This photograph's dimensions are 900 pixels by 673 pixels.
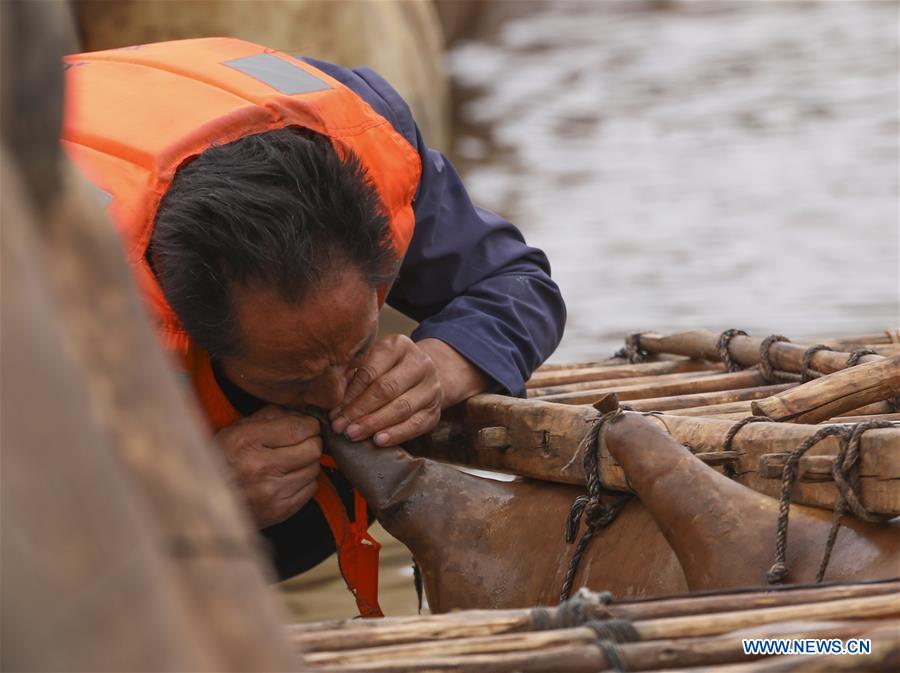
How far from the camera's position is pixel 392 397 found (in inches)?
76.6

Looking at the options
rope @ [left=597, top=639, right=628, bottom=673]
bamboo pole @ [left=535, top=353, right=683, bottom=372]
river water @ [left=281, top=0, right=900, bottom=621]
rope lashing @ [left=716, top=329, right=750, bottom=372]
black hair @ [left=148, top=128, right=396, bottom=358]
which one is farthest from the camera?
river water @ [left=281, top=0, right=900, bottom=621]

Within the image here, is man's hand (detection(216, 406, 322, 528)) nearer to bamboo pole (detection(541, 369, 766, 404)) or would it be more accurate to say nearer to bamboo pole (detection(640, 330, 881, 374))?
bamboo pole (detection(541, 369, 766, 404))

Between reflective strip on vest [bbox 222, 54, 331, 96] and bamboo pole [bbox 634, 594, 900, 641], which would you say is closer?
bamboo pole [bbox 634, 594, 900, 641]

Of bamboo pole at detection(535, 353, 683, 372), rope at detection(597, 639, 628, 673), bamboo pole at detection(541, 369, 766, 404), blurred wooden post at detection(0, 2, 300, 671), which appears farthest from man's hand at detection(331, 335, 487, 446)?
blurred wooden post at detection(0, 2, 300, 671)

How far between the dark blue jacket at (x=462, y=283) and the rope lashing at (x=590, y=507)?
349 millimetres

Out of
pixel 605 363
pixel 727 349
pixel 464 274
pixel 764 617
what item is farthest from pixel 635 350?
pixel 764 617

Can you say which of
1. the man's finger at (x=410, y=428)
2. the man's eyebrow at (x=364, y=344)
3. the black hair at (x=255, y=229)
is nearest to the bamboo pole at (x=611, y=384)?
the man's finger at (x=410, y=428)

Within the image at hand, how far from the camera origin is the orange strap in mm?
2123

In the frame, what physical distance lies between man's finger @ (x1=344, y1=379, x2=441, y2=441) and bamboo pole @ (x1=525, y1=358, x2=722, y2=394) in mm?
543

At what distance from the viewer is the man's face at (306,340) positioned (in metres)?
1.78

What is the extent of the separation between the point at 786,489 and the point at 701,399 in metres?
0.62

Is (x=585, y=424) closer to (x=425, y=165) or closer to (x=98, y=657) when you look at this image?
(x=425, y=165)

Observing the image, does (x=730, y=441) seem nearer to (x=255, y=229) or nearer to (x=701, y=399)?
(x=701, y=399)

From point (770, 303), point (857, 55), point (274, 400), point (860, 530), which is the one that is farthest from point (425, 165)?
point (857, 55)
